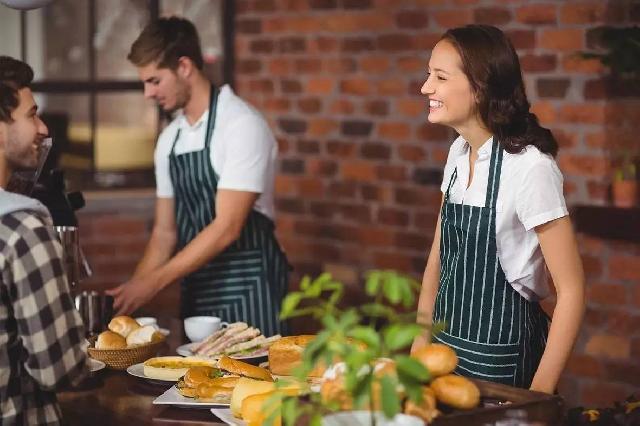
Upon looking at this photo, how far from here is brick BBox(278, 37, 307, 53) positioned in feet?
16.0

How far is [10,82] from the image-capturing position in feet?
7.52

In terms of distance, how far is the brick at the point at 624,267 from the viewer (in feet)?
12.4

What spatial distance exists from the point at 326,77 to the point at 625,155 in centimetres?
142

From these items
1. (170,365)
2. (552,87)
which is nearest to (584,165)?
(552,87)

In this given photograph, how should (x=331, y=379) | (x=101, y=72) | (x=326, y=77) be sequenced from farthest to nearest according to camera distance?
(x=101, y=72)
(x=326, y=77)
(x=331, y=379)

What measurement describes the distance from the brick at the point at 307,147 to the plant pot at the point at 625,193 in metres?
1.48

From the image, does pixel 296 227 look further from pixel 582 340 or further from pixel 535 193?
pixel 535 193

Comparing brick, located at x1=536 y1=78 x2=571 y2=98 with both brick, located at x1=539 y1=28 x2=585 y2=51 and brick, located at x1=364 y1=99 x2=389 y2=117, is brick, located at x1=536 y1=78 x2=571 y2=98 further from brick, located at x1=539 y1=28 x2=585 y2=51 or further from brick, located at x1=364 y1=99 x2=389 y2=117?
brick, located at x1=364 y1=99 x2=389 y2=117

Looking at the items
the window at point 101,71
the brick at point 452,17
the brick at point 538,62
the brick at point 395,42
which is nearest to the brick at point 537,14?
the brick at point 538,62

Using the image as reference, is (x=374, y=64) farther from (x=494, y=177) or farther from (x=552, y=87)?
(x=494, y=177)

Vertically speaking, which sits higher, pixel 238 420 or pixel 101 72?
pixel 101 72

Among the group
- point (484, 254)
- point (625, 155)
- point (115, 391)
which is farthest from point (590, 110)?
point (115, 391)

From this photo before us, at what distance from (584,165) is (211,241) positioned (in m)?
1.23

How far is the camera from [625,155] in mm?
3822
